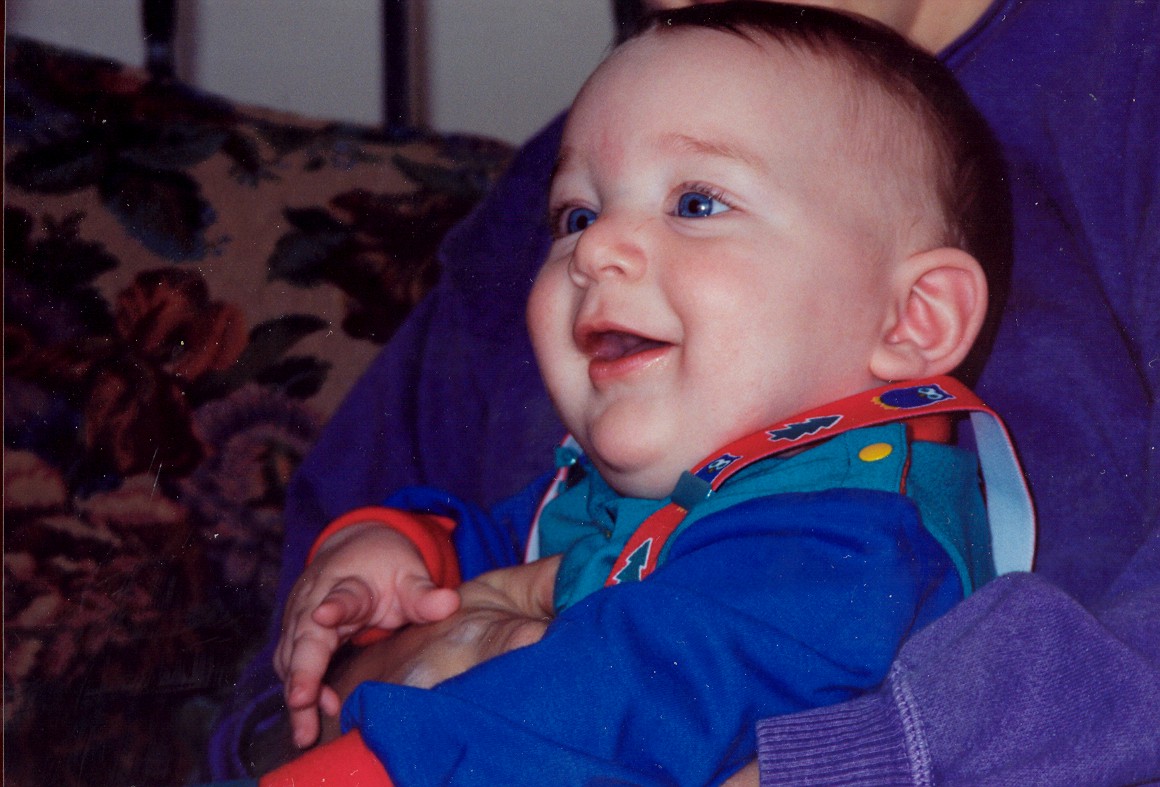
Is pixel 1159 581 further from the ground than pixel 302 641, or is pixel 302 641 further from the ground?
pixel 1159 581

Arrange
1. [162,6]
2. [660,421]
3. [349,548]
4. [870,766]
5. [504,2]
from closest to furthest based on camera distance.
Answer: [870,766] → [660,421] → [349,548] → [504,2] → [162,6]

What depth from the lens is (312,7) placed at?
39.9 inches

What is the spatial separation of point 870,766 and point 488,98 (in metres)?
0.90

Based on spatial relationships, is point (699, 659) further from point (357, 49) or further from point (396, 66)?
point (357, 49)

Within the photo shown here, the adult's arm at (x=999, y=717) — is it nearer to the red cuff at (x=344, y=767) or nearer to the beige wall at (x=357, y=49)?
the red cuff at (x=344, y=767)

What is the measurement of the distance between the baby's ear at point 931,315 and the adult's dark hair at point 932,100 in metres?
0.04

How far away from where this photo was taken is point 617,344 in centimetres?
70

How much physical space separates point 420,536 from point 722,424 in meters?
0.29

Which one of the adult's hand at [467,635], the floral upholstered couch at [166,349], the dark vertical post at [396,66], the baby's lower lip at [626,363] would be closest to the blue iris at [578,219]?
the baby's lower lip at [626,363]

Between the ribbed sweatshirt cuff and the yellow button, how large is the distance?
0.14 meters

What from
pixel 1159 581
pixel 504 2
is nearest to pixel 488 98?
pixel 504 2

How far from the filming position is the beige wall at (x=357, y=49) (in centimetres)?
100

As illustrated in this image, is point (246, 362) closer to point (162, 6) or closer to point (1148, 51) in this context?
point (162, 6)

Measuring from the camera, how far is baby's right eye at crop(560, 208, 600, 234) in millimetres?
758
